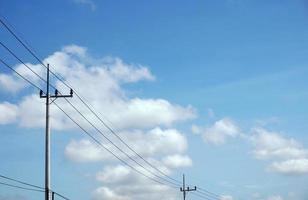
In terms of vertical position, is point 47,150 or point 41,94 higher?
point 41,94

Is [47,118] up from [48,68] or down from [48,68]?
down

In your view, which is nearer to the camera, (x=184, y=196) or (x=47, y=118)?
(x=47, y=118)

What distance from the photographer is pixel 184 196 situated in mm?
82375

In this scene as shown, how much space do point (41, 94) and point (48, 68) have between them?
173 cm

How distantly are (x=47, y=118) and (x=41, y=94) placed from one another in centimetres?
169

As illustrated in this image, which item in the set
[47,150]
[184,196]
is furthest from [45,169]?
[184,196]

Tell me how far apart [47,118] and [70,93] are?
6.94 feet

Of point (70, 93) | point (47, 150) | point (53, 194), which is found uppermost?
point (70, 93)

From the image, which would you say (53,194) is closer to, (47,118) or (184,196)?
(47,118)

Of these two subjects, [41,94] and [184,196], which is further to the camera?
[184,196]

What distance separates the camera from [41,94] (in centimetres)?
3906

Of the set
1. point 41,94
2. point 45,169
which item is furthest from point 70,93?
point 45,169

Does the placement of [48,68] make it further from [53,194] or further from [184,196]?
[184,196]

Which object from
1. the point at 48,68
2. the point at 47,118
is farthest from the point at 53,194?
the point at 48,68
